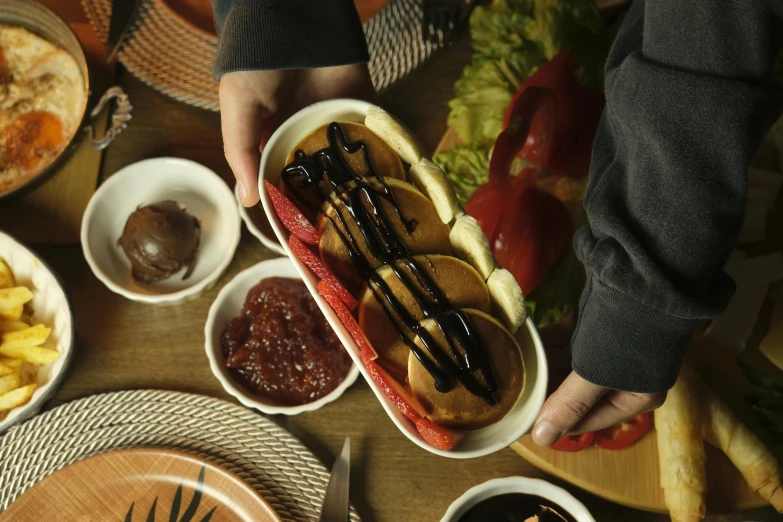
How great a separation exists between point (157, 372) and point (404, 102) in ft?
3.17

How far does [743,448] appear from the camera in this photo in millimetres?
1327

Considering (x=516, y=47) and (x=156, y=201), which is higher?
(x=516, y=47)

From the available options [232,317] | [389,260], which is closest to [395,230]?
[389,260]

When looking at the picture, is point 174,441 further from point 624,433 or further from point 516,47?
point 516,47

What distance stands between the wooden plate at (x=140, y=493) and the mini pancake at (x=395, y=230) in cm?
59

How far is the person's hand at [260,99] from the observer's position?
124 centimetres

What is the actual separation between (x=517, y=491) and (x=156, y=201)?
115 centimetres

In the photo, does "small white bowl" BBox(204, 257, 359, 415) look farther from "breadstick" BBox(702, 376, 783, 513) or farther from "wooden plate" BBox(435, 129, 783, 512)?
"breadstick" BBox(702, 376, 783, 513)

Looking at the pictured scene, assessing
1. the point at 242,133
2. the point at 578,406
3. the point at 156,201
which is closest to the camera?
the point at 578,406

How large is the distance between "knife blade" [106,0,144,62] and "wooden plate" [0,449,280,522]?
3.44ft

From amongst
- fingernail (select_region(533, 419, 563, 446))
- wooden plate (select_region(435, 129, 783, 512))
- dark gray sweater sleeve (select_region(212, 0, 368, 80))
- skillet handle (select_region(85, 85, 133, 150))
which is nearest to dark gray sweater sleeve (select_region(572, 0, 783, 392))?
fingernail (select_region(533, 419, 563, 446))

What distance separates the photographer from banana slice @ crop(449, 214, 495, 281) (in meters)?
1.07

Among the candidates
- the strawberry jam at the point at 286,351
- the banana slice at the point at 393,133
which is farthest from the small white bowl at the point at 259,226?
the banana slice at the point at 393,133

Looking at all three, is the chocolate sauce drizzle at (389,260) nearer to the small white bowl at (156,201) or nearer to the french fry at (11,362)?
the small white bowl at (156,201)
